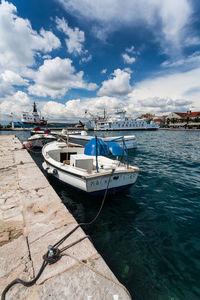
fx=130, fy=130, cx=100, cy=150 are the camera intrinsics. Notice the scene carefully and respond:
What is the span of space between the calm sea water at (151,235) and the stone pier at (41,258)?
135 cm

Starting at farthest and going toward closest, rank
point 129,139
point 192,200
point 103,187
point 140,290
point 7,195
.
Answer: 1. point 129,139
2. point 192,200
3. point 103,187
4. point 7,195
5. point 140,290

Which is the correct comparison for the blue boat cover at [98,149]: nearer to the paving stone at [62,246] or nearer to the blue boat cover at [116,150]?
the blue boat cover at [116,150]

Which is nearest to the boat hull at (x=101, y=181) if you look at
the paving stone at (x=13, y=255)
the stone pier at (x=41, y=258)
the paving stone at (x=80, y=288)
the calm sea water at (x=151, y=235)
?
the calm sea water at (x=151, y=235)

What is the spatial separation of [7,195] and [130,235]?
14.0 feet

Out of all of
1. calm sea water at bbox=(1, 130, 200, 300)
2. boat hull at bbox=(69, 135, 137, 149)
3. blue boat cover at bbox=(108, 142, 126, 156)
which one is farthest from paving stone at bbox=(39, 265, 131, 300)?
boat hull at bbox=(69, 135, 137, 149)

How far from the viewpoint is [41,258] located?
7.30 feet

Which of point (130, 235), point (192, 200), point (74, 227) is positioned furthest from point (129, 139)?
point (74, 227)

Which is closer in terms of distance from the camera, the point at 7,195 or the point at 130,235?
the point at 130,235

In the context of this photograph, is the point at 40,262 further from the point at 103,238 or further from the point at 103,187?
the point at 103,187

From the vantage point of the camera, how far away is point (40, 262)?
215 cm

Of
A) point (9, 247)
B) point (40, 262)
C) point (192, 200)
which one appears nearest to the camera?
point (40, 262)

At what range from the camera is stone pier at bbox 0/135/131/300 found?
5.76ft

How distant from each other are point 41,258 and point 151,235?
3.30 metres

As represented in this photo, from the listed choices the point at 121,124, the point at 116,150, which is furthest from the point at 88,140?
the point at 121,124
